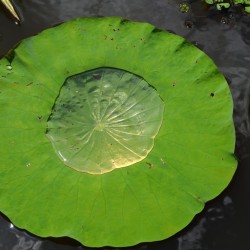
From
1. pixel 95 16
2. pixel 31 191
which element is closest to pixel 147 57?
pixel 95 16

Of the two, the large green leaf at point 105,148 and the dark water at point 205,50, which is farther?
the dark water at point 205,50

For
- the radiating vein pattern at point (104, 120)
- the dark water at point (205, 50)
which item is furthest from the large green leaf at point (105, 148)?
the dark water at point (205, 50)

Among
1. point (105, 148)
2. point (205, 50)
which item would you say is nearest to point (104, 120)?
point (105, 148)

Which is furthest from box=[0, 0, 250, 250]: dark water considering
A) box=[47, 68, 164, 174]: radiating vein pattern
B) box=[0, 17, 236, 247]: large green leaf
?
box=[47, 68, 164, 174]: radiating vein pattern

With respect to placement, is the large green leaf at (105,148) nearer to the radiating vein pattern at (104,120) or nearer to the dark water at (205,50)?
the radiating vein pattern at (104,120)

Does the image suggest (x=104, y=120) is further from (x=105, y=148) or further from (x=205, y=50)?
(x=205, y=50)

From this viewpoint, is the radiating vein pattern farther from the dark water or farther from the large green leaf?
the dark water
